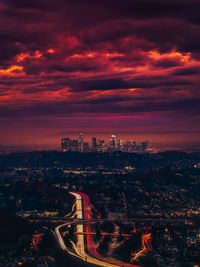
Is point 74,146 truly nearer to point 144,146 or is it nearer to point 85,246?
point 144,146

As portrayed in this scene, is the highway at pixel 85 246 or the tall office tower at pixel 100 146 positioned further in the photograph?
the tall office tower at pixel 100 146

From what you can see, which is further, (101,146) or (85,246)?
(101,146)

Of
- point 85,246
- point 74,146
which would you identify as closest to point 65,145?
point 74,146

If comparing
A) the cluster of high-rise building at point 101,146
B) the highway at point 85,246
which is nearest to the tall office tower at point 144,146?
the cluster of high-rise building at point 101,146

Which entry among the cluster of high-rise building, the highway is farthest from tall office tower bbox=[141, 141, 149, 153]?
the highway

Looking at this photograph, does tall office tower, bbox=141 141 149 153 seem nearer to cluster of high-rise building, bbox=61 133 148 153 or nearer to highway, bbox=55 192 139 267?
cluster of high-rise building, bbox=61 133 148 153

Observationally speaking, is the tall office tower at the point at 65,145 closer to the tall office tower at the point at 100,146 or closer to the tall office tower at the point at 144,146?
the tall office tower at the point at 100,146

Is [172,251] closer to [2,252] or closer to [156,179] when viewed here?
[2,252]

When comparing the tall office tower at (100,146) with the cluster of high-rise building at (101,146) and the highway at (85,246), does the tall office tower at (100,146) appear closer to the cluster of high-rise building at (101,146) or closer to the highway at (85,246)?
the cluster of high-rise building at (101,146)

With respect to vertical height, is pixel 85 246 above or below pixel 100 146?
below

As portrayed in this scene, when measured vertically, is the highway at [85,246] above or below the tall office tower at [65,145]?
below

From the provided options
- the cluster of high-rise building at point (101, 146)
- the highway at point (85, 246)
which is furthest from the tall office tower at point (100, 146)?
the highway at point (85, 246)
